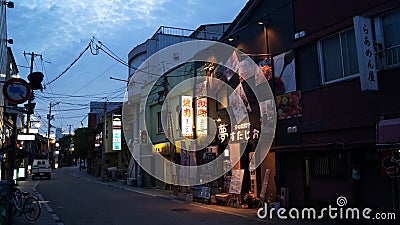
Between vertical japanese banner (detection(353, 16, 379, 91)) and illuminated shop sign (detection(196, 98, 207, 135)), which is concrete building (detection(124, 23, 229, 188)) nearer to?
illuminated shop sign (detection(196, 98, 207, 135))

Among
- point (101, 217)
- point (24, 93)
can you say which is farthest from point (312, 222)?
point (24, 93)

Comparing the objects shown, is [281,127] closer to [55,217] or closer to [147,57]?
[55,217]

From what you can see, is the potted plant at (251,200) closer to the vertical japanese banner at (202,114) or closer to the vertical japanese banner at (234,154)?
the vertical japanese banner at (234,154)

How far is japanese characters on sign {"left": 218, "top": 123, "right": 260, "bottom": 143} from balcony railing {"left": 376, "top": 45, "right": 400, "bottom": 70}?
6864 mm

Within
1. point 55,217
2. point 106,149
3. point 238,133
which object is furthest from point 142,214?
point 106,149

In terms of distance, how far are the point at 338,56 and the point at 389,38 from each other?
192cm

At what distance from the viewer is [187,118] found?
22.4m

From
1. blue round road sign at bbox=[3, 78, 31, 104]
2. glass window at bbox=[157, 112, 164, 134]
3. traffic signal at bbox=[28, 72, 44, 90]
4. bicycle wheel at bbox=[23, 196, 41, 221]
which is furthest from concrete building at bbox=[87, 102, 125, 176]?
blue round road sign at bbox=[3, 78, 31, 104]

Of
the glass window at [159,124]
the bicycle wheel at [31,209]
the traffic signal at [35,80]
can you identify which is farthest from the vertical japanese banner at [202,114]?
the traffic signal at [35,80]

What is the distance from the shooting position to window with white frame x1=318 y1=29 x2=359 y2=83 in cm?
1225

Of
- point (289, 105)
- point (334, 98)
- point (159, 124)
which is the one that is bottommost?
point (334, 98)

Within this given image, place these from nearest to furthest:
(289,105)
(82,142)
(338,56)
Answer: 1. (338,56)
2. (289,105)
3. (82,142)

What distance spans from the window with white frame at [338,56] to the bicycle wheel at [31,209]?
11.3 metres

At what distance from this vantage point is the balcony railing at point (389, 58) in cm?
1079
